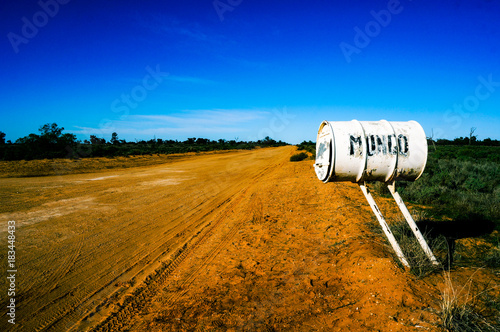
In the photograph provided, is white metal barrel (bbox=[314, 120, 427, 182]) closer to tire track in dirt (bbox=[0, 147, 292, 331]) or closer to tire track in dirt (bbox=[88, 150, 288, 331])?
tire track in dirt (bbox=[88, 150, 288, 331])

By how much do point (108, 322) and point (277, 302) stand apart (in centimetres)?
214

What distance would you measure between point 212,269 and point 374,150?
3146 mm

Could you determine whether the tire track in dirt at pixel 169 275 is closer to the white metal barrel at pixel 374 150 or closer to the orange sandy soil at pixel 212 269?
the orange sandy soil at pixel 212 269

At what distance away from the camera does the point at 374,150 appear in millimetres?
3080

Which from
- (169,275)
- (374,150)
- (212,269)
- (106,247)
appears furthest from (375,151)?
(106,247)

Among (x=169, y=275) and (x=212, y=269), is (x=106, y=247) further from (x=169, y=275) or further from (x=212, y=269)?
(x=212, y=269)

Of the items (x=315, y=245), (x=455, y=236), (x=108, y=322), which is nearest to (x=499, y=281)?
(x=455, y=236)

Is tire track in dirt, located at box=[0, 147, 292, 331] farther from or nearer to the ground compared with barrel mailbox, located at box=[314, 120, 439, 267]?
nearer to the ground

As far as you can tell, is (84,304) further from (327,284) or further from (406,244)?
(406,244)

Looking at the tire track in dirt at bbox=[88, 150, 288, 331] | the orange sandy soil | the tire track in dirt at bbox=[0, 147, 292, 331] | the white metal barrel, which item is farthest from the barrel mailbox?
the tire track in dirt at bbox=[0, 147, 292, 331]

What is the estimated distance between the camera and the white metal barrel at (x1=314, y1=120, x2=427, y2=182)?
10.0ft

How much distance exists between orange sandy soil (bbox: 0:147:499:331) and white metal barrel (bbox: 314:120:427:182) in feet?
4.59

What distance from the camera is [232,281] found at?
366cm

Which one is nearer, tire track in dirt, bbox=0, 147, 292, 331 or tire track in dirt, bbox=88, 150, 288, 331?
tire track in dirt, bbox=88, 150, 288, 331
